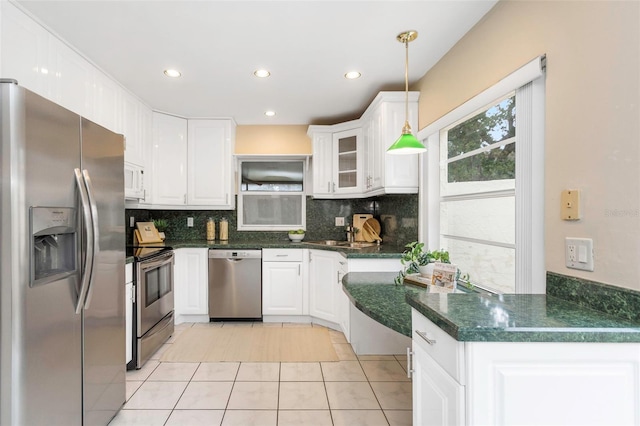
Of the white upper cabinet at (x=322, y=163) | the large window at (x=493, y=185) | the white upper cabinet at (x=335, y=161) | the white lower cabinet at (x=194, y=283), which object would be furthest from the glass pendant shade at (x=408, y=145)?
the white lower cabinet at (x=194, y=283)

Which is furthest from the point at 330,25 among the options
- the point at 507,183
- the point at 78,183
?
the point at 78,183

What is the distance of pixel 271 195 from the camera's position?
423 centimetres

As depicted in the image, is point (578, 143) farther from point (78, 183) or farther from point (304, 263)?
point (304, 263)

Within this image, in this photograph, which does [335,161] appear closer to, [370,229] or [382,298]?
[370,229]

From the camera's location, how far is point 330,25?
1.95 metres

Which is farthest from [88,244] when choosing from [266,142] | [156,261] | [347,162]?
[266,142]

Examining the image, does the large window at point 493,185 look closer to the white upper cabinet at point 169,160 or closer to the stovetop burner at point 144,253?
the stovetop burner at point 144,253

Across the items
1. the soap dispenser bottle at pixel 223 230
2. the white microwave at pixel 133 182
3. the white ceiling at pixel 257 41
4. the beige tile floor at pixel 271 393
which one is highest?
the white ceiling at pixel 257 41

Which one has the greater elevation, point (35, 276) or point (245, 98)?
point (245, 98)

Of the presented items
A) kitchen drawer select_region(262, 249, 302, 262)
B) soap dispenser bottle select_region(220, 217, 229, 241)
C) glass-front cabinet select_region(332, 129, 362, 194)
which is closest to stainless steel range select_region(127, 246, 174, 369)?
soap dispenser bottle select_region(220, 217, 229, 241)

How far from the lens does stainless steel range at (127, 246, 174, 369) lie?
2.53 m

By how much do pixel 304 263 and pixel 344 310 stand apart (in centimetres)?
77

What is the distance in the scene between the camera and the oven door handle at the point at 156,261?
8.59ft

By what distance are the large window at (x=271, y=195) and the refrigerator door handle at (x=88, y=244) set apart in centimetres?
258
